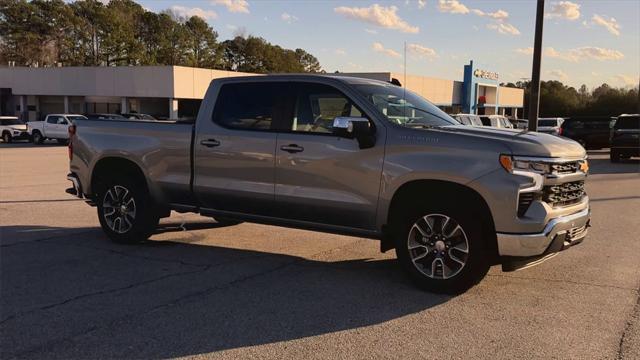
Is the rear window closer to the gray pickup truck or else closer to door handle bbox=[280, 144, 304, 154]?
the gray pickup truck

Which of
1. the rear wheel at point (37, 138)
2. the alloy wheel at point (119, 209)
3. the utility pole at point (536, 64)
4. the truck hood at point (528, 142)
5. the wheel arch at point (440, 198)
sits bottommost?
the rear wheel at point (37, 138)

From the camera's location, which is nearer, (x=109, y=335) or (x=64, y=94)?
(x=109, y=335)

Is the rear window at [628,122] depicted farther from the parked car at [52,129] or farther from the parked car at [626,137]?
the parked car at [52,129]

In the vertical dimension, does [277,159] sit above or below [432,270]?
above

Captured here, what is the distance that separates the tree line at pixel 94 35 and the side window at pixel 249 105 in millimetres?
80647

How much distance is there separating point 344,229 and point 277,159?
41.8 inches

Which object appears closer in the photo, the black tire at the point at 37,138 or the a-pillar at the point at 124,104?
the black tire at the point at 37,138

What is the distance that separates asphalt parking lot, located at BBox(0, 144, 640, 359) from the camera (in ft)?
14.3

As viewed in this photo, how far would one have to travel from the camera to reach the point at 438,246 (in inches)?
222

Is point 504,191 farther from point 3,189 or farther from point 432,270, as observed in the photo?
point 3,189

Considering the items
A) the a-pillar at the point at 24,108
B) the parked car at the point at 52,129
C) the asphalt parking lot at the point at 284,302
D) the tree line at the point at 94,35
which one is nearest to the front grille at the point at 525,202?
the asphalt parking lot at the point at 284,302

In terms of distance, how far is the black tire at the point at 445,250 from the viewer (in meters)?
5.45

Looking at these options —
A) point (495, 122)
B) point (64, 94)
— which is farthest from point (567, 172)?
point (64, 94)

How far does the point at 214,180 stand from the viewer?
6.89 metres
